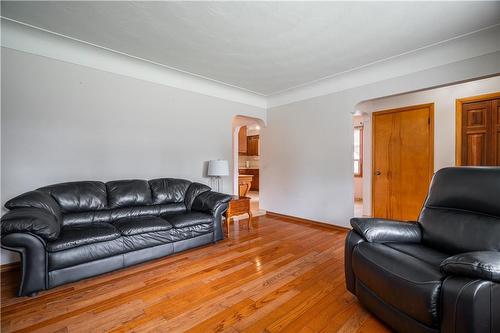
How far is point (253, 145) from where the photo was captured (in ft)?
31.4

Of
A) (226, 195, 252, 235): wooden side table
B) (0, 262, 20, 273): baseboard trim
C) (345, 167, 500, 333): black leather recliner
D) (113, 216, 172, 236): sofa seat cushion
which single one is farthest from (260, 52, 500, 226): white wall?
(0, 262, 20, 273): baseboard trim

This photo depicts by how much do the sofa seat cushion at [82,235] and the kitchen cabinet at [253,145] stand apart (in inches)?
285

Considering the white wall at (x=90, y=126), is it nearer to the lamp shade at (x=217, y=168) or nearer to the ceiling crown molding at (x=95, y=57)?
the ceiling crown molding at (x=95, y=57)

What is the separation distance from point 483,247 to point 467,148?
2744 mm

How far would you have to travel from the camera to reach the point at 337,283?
228 centimetres

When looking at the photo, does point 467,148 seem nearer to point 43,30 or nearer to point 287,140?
point 287,140

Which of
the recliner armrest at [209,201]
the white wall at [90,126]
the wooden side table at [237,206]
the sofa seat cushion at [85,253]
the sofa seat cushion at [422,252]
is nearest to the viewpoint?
the sofa seat cushion at [422,252]

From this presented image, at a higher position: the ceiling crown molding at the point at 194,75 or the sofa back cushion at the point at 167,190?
the ceiling crown molding at the point at 194,75

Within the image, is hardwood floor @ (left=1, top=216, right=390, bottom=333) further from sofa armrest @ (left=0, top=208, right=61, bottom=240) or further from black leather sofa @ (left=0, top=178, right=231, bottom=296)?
sofa armrest @ (left=0, top=208, right=61, bottom=240)

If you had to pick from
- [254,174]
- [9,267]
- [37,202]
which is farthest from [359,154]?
[9,267]

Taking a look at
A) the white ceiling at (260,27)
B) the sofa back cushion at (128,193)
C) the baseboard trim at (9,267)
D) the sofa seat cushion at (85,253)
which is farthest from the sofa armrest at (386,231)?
the baseboard trim at (9,267)

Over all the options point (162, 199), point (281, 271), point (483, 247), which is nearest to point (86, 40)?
point (162, 199)

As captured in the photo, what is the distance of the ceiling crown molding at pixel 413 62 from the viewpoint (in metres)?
2.62

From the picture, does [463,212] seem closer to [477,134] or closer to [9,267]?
Result: [477,134]
